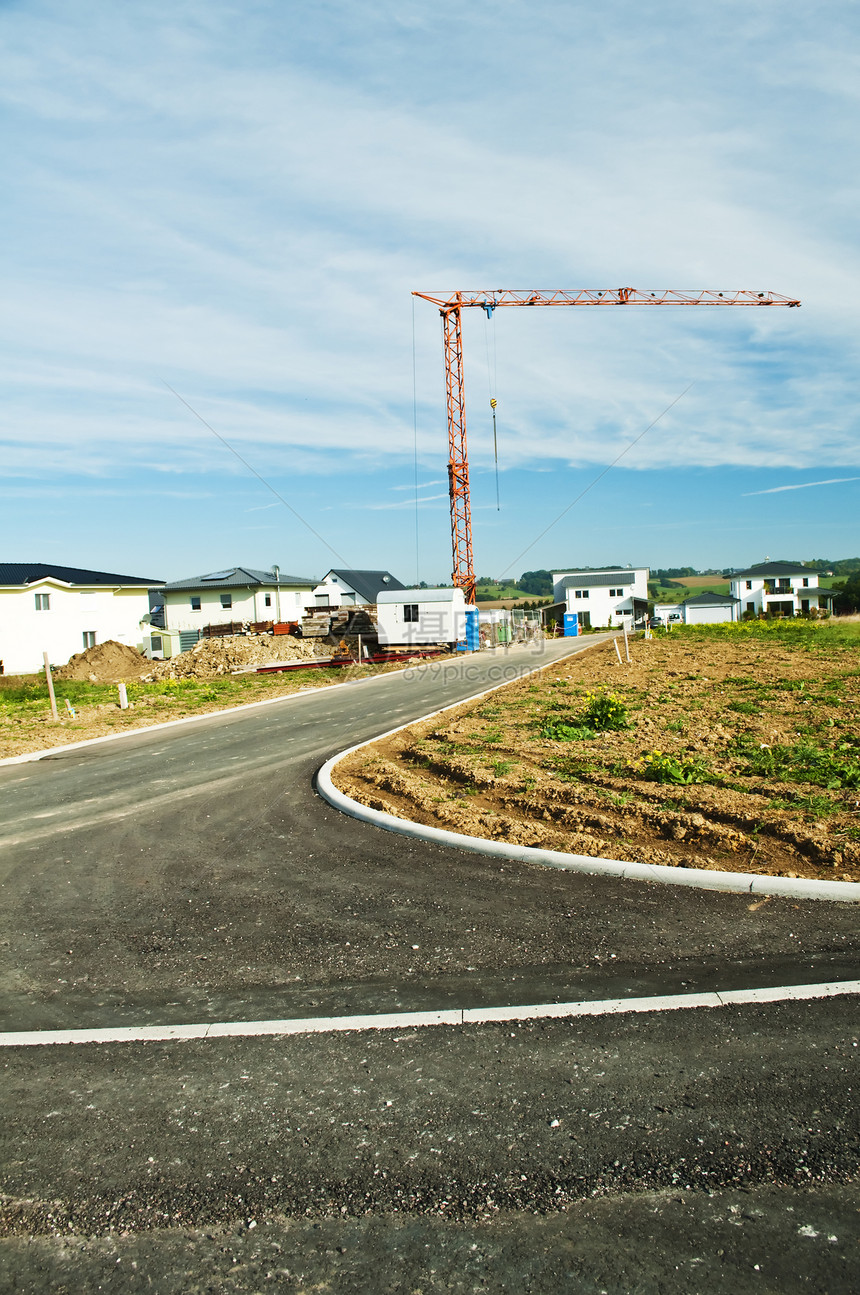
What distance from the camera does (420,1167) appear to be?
2934mm

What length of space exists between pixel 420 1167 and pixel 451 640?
121ft

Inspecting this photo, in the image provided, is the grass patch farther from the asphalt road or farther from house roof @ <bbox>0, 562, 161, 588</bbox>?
house roof @ <bbox>0, 562, 161, 588</bbox>

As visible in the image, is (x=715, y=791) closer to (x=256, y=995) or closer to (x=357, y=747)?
(x=256, y=995)

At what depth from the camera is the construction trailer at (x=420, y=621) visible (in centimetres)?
3956

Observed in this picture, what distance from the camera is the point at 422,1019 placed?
402 centimetres

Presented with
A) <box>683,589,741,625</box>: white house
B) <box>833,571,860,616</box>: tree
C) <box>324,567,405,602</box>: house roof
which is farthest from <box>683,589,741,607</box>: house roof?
<box>324,567,405,602</box>: house roof

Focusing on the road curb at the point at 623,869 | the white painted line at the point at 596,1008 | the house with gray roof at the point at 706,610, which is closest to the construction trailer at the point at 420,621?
the road curb at the point at 623,869

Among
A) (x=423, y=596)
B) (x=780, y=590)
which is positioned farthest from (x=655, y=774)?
(x=780, y=590)

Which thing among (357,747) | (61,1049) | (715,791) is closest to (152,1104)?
(61,1049)

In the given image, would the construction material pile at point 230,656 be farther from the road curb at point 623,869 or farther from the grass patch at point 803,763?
the grass patch at point 803,763

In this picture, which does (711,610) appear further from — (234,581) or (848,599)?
(234,581)

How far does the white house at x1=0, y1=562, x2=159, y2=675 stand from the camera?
3572 centimetres

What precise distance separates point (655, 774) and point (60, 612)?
118 feet

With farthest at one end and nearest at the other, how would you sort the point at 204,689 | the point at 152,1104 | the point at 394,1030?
the point at 204,689
the point at 394,1030
the point at 152,1104
